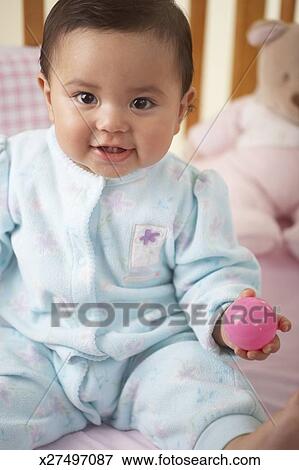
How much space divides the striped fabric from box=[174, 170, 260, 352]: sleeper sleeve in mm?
255

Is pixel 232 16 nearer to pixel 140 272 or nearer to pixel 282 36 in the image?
pixel 282 36

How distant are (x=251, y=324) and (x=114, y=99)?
7.8 inches

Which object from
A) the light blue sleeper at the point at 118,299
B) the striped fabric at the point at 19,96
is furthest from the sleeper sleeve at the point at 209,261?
the striped fabric at the point at 19,96

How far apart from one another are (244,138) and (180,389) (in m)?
0.26

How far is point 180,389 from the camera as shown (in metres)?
0.64

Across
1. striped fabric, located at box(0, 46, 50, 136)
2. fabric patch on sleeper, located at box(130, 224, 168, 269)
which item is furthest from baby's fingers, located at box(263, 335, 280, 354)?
striped fabric, located at box(0, 46, 50, 136)

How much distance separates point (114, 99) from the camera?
1.78ft

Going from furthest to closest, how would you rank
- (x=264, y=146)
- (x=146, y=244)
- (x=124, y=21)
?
(x=264, y=146)
(x=146, y=244)
(x=124, y=21)

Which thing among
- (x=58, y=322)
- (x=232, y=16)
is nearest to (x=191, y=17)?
(x=232, y=16)

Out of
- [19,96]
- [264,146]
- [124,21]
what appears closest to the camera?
[124,21]

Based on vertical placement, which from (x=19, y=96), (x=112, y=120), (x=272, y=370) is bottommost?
(x=272, y=370)

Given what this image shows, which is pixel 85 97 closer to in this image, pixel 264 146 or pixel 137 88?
pixel 137 88

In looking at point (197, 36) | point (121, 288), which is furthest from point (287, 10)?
point (121, 288)

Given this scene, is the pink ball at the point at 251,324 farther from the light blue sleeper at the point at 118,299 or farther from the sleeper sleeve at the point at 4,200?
the sleeper sleeve at the point at 4,200
